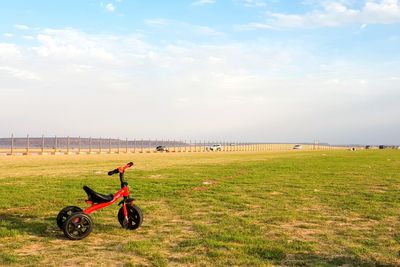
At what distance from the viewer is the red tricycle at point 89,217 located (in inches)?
357

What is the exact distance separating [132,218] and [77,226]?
4.82ft

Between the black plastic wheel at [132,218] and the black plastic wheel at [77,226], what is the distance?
1.09 m

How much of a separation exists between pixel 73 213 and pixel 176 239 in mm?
2311

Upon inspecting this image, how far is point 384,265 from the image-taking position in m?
7.35

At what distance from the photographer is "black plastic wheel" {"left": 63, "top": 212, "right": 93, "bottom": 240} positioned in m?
9.00

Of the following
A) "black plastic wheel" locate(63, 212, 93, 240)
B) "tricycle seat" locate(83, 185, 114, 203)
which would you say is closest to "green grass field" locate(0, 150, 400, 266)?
"black plastic wheel" locate(63, 212, 93, 240)

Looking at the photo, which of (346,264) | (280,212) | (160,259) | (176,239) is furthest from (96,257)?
(280,212)

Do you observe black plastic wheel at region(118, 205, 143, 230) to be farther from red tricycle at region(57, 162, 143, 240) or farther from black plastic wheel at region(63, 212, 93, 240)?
black plastic wheel at region(63, 212, 93, 240)

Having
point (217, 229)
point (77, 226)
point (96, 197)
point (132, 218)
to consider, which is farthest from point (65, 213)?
point (217, 229)

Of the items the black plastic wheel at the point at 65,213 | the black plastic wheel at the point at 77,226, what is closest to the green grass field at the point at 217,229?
the black plastic wheel at the point at 77,226

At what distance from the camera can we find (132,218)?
10.2m

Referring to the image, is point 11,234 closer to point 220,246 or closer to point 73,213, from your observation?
point 73,213

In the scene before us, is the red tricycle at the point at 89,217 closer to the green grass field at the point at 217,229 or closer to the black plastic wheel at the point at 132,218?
the black plastic wheel at the point at 132,218

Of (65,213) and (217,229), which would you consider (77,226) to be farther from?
(217,229)
